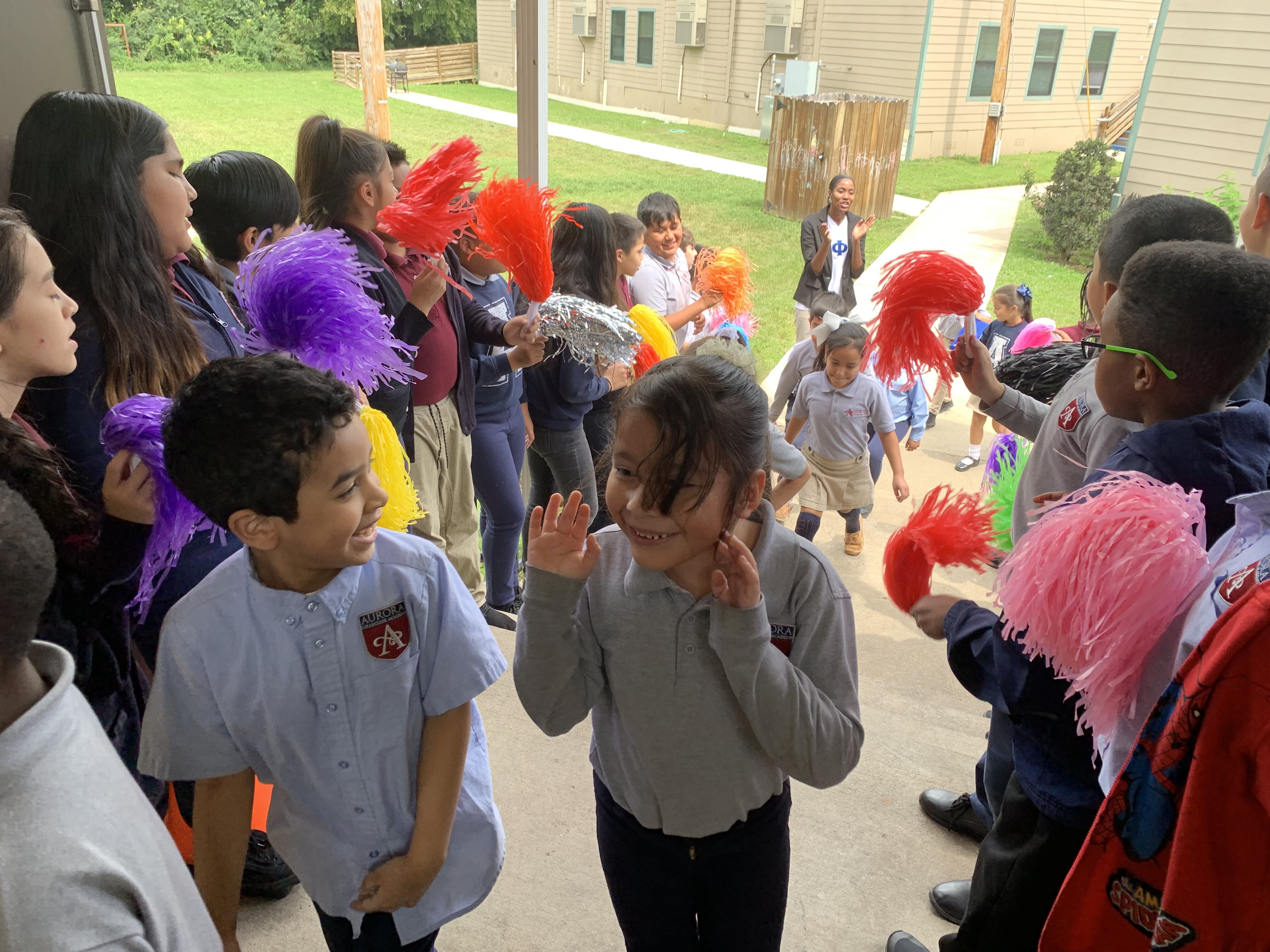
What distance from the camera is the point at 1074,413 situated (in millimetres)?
1784

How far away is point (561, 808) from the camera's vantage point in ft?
7.33

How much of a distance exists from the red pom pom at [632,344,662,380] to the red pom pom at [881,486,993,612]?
1517mm

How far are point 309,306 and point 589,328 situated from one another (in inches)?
51.9

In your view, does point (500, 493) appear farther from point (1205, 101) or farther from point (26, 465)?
point (1205, 101)

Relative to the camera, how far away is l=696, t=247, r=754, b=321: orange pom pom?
4.40 meters

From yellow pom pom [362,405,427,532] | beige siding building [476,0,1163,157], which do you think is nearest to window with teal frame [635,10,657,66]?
beige siding building [476,0,1163,157]

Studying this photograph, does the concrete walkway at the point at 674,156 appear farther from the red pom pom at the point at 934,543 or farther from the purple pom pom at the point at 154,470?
the purple pom pom at the point at 154,470

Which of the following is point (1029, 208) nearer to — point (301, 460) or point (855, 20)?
point (855, 20)

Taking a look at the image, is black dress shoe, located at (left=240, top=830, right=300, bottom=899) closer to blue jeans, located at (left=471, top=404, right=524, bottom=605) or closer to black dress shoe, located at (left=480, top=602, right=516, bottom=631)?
black dress shoe, located at (left=480, top=602, right=516, bottom=631)

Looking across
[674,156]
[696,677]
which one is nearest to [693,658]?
[696,677]

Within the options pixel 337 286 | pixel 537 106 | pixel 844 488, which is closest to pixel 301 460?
pixel 337 286

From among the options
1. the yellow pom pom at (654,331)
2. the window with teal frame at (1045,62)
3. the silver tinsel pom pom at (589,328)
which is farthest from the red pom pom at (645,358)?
the window with teal frame at (1045,62)

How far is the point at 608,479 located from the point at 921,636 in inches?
98.7

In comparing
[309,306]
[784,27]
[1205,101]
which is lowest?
[309,306]
